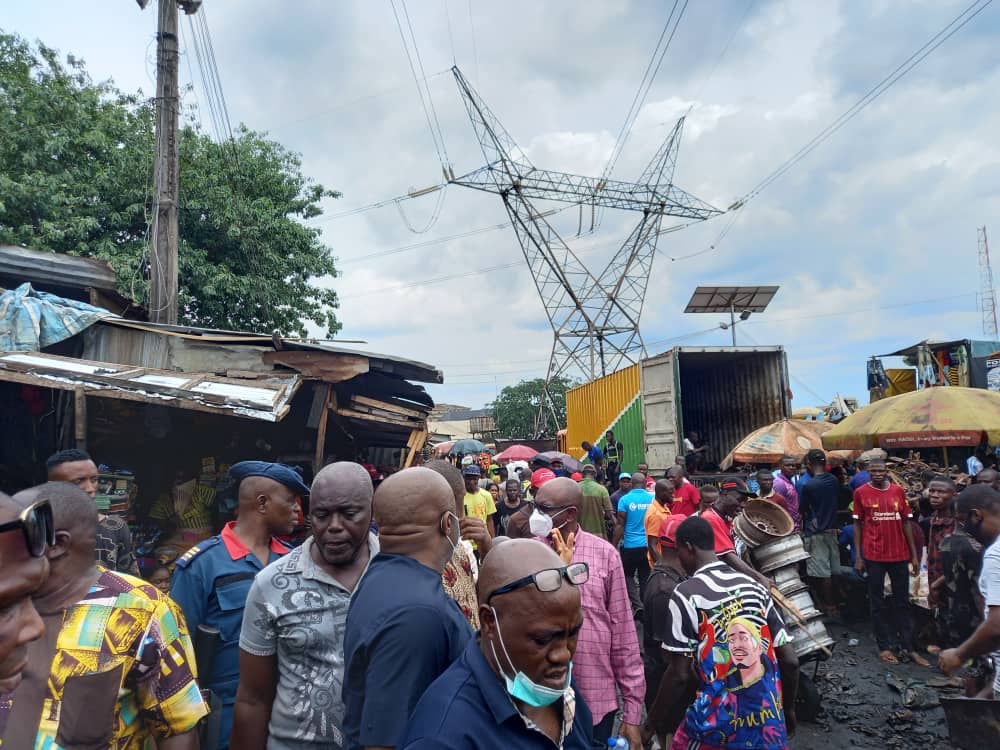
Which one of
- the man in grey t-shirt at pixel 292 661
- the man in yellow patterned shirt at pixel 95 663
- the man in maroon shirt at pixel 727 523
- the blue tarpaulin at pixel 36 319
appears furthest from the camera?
the blue tarpaulin at pixel 36 319

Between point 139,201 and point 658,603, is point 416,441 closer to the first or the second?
point 658,603

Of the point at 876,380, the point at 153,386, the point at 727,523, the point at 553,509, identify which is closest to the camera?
the point at 553,509

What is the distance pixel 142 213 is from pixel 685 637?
1372 cm

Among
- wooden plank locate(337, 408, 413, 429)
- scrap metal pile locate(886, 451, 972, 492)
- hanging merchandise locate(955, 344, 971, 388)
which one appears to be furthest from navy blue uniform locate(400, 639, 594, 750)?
hanging merchandise locate(955, 344, 971, 388)

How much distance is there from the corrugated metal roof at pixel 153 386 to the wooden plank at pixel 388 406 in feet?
5.93

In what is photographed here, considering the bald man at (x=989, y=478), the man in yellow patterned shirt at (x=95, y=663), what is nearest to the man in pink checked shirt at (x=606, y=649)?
the man in yellow patterned shirt at (x=95, y=663)

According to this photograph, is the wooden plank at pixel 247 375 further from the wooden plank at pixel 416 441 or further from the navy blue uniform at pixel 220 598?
the navy blue uniform at pixel 220 598

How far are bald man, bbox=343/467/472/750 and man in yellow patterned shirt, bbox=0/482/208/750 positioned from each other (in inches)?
20.7

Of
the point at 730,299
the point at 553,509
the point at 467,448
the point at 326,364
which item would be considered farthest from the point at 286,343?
the point at 730,299

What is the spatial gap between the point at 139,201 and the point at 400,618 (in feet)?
45.6

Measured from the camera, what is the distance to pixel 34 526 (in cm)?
104

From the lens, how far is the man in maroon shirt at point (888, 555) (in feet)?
21.0

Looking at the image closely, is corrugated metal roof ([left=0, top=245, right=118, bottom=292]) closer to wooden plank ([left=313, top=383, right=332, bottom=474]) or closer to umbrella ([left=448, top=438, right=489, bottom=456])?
wooden plank ([left=313, top=383, right=332, bottom=474])

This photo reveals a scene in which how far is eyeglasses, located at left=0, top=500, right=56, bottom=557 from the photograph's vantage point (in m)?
1.01
